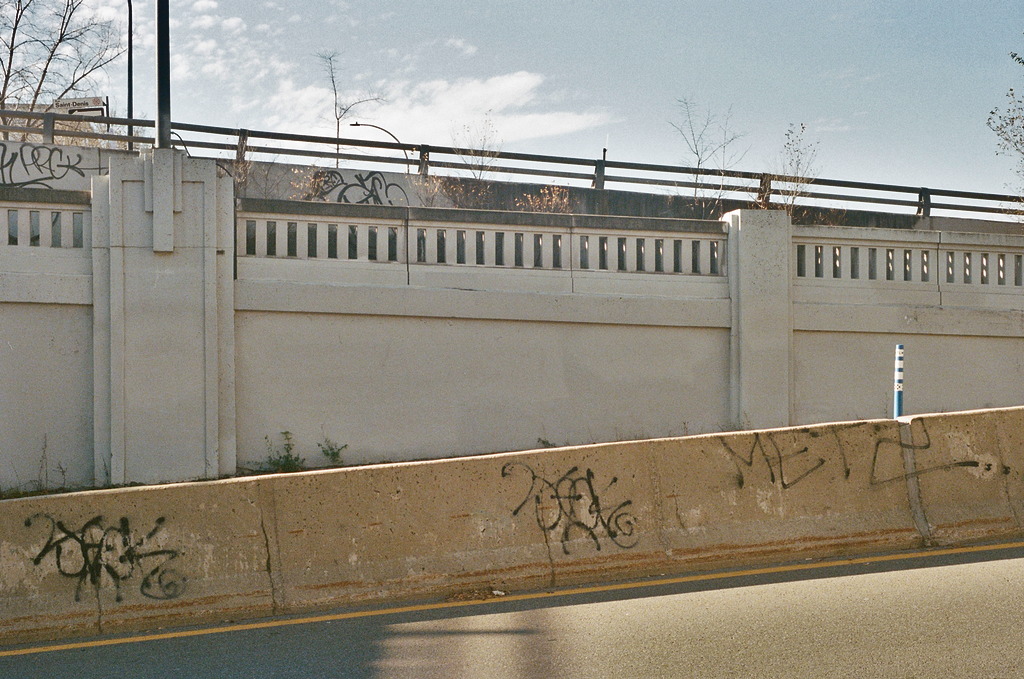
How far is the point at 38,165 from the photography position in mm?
14367

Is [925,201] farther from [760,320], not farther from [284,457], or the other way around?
[284,457]

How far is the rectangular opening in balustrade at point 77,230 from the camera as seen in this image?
11.4 m

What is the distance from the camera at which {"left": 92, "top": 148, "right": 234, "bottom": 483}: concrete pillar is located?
37.0 feet

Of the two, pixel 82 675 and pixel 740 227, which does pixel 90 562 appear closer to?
pixel 82 675

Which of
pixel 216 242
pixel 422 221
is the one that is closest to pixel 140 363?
pixel 216 242

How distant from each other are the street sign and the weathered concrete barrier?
1694 centimetres

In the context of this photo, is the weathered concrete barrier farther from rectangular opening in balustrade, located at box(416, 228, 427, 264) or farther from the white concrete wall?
rectangular opening in balustrade, located at box(416, 228, 427, 264)

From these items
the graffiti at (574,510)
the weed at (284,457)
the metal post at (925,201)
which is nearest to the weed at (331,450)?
the weed at (284,457)

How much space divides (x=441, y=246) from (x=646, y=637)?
7507 mm

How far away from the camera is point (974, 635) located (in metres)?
5.65

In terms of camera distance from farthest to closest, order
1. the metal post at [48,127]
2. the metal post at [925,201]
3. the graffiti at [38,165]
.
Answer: the metal post at [925,201] → the metal post at [48,127] → the graffiti at [38,165]

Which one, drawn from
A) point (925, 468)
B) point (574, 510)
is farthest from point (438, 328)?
point (925, 468)

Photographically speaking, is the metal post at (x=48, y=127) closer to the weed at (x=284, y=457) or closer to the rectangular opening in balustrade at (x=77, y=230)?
the rectangular opening in balustrade at (x=77, y=230)

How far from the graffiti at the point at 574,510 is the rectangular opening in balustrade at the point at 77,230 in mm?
6856
